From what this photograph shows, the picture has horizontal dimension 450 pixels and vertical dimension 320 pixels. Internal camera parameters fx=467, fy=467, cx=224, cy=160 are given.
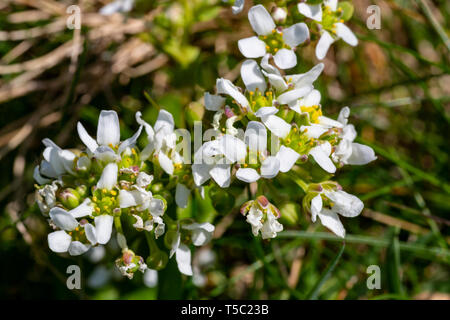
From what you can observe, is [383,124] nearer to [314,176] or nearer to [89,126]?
[314,176]

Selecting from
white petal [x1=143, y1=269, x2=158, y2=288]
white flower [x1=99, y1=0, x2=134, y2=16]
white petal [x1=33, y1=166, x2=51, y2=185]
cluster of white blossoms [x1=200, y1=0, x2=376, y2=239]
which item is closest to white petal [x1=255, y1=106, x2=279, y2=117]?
cluster of white blossoms [x1=200, y1=0, x2=376, y2=239]

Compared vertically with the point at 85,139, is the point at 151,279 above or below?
below

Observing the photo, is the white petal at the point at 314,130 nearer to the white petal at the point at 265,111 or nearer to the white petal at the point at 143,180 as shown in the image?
the white petal at the point at 265,111

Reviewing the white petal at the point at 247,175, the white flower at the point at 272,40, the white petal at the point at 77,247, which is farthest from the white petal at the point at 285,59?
the white petal at the point at 77,247

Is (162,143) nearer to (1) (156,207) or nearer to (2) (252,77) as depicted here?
(1) (156,207)

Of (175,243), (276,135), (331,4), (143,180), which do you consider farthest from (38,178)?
(331,4)
